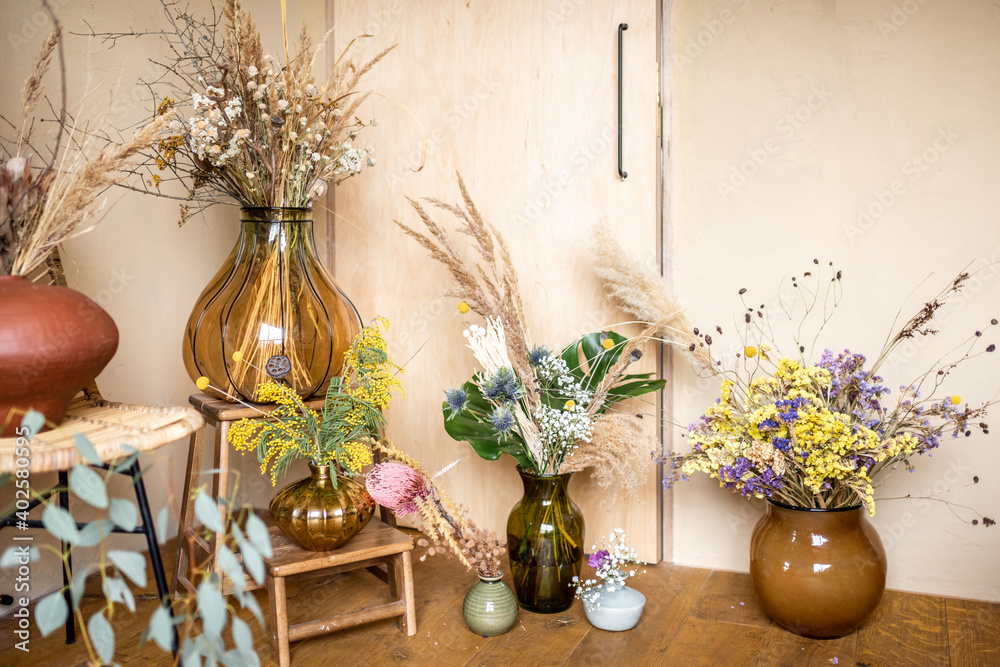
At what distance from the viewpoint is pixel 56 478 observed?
6.00ft

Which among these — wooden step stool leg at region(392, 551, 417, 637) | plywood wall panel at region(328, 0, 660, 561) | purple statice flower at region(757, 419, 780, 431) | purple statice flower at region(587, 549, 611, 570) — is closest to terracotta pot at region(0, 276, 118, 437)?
wooden step stool leg at region(392, 551, 417, 637)

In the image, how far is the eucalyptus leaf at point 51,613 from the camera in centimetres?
78

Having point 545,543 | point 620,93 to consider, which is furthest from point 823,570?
point 620,93

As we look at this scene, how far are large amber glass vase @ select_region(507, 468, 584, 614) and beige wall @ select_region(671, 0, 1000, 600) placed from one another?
1.47ft

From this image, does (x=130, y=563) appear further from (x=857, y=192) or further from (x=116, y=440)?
(x=857, y=192)

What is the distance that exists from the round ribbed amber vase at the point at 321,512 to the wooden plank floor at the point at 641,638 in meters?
0.25

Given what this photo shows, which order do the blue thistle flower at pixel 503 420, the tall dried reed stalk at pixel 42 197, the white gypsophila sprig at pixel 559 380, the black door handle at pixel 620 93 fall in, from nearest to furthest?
the tall dried reed stalk at pixel 42 197
the blue thistle flower at pixel 503 420
the white gypsophila sprig at pixel 559 380
the black door handle at pixel 620 93

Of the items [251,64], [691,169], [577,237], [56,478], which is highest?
[251,64]

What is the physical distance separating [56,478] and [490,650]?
3.76 ft

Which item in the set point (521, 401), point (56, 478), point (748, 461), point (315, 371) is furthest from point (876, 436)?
point (56, 478)

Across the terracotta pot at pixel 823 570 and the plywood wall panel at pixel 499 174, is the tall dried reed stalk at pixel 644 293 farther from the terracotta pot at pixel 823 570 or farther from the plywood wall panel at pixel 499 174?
the terracotta pot at pixel 823 570

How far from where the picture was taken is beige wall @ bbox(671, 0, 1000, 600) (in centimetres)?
183

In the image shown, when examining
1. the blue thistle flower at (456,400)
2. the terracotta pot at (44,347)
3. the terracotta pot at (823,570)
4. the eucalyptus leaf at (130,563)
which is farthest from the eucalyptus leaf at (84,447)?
the terracotta pot at (823,570)

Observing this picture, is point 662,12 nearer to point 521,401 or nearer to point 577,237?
point 577,237
